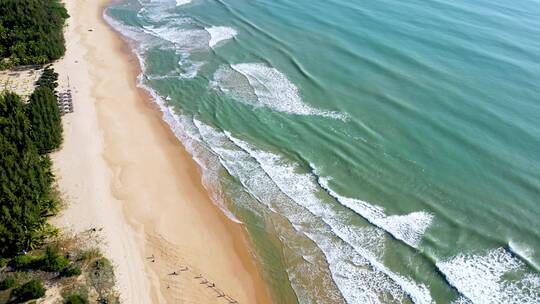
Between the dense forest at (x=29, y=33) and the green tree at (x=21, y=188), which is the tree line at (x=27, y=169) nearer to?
the green tree at (x=21, y=188)

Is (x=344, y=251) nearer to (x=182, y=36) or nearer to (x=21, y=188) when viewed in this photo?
(x=21, y=188)

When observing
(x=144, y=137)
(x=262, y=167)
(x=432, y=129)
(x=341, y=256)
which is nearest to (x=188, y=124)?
(x=144, y=137)

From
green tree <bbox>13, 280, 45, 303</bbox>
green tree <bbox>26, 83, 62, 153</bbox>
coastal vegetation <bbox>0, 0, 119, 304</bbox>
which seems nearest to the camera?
green tree <bbox>13, 280, 45, 303</bbox>

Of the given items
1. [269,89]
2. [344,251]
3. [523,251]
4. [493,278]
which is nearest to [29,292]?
[344,251]

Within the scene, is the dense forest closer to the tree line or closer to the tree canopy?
the tree line

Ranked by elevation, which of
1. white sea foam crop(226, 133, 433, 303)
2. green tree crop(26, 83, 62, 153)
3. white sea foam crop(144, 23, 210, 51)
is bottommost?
white sea foam crop(226, 133, 433, 303)

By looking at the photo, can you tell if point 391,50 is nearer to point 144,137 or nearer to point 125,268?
point 144,137

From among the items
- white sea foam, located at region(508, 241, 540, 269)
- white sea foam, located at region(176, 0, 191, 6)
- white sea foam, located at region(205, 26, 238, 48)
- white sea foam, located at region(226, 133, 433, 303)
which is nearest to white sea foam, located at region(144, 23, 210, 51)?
white sea foam, located at region(205, 26, 238, 48)
